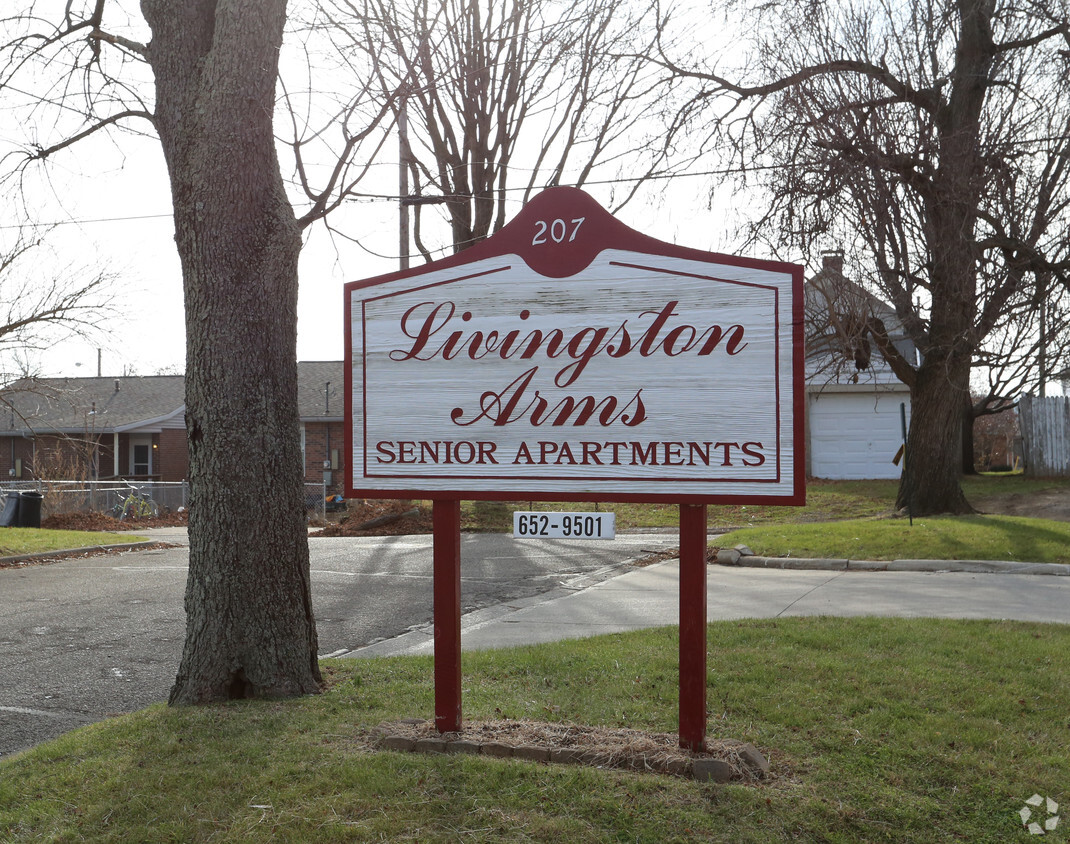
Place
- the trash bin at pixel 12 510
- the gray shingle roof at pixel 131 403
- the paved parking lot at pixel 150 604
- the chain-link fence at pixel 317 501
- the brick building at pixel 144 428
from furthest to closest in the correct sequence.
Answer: the gray shingle roof at pixel 131 403 → the brick building at pixel 144 428 → the chain-link fence at pixel 317 501 → the trash bin at pixel 12 510 → the paved parking lot at pixel 150 604

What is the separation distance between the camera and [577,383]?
4.88m

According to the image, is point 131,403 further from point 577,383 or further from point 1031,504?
point 577,383

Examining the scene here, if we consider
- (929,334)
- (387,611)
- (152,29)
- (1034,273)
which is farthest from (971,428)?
(152,29)

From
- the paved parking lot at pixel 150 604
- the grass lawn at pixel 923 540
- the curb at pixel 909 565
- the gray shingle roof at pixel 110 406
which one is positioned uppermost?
the gray shingle roof at pixel 110 406

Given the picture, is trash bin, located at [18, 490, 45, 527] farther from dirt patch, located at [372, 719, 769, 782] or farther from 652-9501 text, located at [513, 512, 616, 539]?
652-9501 text, located at [513, 512, 616, 539]

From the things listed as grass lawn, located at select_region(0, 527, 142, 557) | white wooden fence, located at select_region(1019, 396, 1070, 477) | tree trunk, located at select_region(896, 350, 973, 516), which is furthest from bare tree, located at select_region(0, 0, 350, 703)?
white wooden fence, located at select_region(1019, 396, 1070, 477)

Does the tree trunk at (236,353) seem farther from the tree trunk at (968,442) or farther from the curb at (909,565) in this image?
the tree trunk at (968,442)

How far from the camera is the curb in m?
12.0

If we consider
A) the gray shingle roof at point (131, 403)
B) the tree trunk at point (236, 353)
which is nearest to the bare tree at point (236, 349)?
the tree trunk at point (236, 353)

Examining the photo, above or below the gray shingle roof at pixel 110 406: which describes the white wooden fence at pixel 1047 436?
below

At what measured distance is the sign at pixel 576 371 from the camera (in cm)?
462

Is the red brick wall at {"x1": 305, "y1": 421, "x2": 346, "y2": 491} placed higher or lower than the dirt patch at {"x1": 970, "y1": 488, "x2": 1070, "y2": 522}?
higher

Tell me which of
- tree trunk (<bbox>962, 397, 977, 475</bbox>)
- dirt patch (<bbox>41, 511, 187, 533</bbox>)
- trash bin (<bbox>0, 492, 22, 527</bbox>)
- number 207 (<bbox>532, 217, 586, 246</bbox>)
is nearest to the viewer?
number 207 (<bbox>532, 217, 586, 246</bbox>)

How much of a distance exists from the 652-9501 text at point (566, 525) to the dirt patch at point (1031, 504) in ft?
51.2
